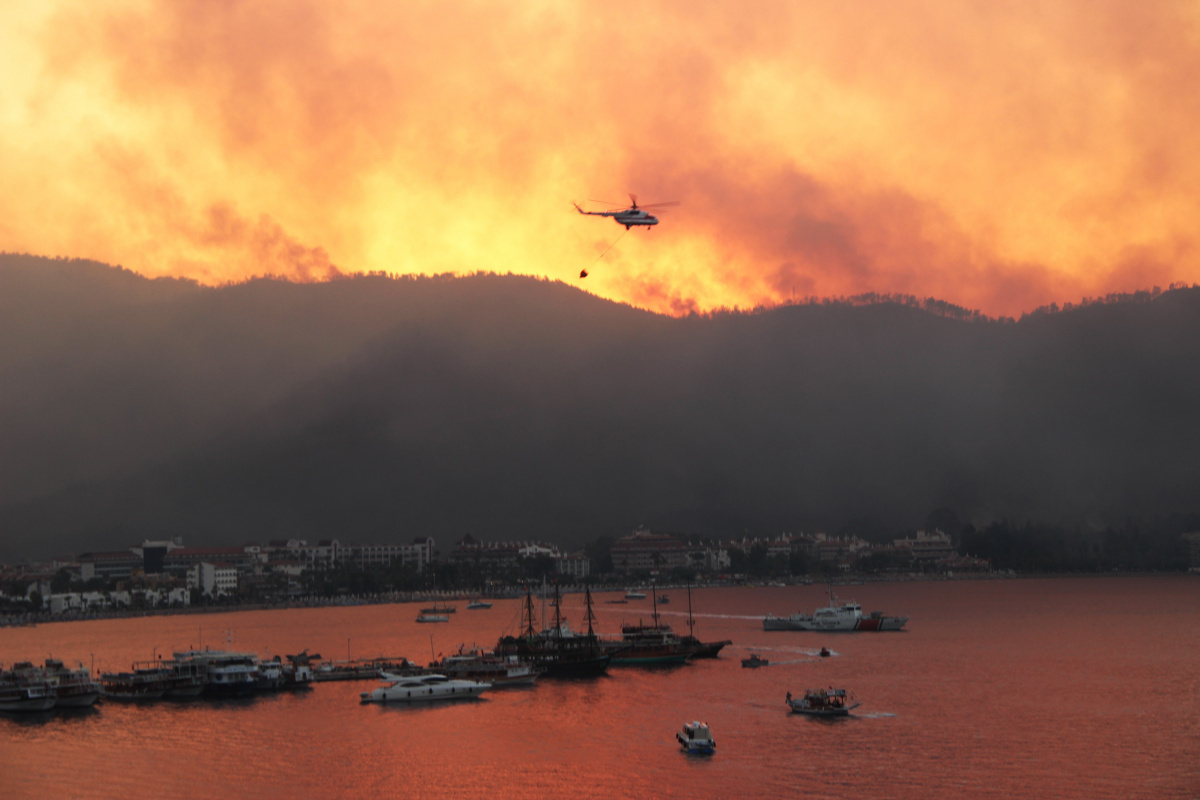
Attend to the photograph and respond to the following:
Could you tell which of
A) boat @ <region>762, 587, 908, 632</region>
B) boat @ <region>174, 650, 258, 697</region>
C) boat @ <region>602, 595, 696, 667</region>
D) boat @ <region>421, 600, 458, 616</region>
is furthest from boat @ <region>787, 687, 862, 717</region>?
boat @ <region>421, 600, 458, 616</region>

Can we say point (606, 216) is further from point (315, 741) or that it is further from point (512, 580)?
point (512, 580)

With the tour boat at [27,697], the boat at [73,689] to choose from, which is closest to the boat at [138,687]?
the boat at [73,689]

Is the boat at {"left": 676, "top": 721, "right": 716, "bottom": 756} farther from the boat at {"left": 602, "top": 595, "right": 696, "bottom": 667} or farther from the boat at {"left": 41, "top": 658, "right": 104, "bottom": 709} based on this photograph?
the boat at {"left": 41, "top": 658, "right": 104, "bottom": 709}

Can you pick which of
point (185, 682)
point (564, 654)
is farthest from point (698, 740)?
point (185, 682)

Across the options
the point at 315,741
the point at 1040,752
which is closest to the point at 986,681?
the point at 1040,752

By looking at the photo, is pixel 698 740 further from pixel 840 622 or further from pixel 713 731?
pixel 840 622

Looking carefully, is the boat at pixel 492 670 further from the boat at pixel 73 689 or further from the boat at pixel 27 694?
the boat at pixel 27 694
